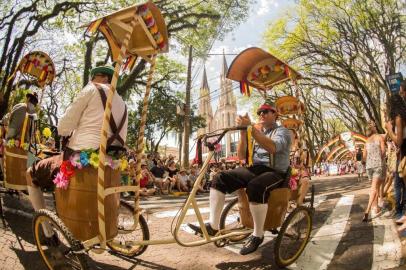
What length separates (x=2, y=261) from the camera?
155 inches

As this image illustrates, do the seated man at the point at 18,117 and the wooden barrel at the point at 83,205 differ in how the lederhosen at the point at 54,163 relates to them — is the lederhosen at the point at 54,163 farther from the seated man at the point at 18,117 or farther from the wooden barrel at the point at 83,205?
the seated man at the point at 18,117

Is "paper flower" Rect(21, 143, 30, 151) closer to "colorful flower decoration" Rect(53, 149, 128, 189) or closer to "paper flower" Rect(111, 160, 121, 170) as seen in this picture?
"colorful flower decoration" Rect(53, 149, 128, 189)

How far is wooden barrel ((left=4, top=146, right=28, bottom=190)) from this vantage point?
545 cm

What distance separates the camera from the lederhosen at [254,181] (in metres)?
4.03

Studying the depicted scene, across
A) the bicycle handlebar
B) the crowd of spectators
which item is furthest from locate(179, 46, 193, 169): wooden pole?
the bicycle handlebar

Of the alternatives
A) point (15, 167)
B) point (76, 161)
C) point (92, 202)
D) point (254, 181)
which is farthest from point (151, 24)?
point (15, 167)

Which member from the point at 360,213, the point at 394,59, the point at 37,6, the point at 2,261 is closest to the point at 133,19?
the point at 2,261

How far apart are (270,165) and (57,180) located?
245 cm

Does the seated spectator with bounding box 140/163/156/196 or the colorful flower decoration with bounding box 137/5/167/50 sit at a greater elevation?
the colorful flower decoration with bounding box 137/5/167/50

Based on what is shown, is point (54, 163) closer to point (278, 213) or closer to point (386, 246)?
point (278, 213)

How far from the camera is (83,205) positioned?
3.22 meters

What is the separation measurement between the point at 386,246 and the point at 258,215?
6.72ft

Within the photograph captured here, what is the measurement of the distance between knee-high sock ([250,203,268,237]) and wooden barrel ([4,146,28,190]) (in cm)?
357

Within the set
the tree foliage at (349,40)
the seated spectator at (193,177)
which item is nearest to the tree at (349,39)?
the tree foliage at (349,40)
